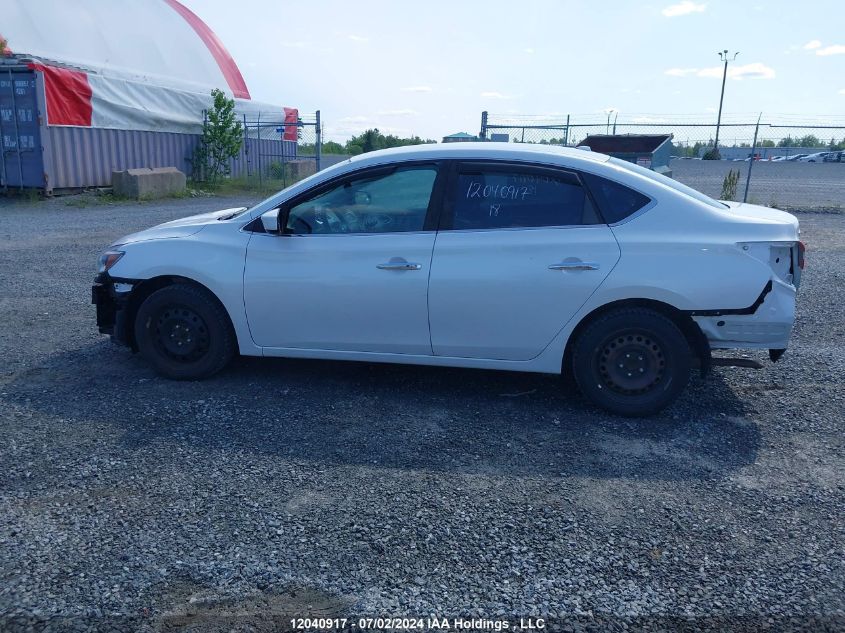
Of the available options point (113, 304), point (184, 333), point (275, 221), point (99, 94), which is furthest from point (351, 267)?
point (99, 94)

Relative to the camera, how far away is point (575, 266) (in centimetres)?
443

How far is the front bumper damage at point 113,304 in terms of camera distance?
513cm

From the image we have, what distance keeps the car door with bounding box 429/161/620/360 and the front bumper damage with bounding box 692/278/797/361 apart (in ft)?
2.52

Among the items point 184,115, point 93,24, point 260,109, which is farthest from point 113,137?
point 260,109

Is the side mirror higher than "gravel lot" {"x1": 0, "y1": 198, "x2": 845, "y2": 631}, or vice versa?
the side mirror

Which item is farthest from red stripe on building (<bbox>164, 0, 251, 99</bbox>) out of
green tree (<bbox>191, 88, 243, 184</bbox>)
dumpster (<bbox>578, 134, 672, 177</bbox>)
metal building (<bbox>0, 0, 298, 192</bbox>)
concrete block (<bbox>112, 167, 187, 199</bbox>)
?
dumpster (<bbox>578, 134, 672, 177</bbox>)

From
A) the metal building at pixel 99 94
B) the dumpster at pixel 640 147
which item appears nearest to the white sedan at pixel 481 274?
the dumpster at pixel 640 147

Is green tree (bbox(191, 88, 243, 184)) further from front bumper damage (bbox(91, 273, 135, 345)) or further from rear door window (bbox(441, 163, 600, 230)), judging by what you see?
rear door window (bbox(441, 163, 600, 230))

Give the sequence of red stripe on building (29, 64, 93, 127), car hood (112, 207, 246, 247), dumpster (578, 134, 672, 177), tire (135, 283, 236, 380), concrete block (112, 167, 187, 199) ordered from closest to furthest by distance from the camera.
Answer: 1. tire (135, 283, 236, 380)
2. car hood (112, 207, 246, 247)
3. dumpster (578, 134, 672, 177)
4. red stripe on building (29, 64, 93, 127)
5. concrete block (112, 167, 187, 199)

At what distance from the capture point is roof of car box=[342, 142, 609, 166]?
4.73 m

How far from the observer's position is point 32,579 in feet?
9.53

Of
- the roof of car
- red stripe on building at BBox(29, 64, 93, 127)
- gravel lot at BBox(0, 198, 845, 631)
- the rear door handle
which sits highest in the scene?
red stripe on building at BBox(29, 64, 93, 127)

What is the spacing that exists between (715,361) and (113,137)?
1883cm

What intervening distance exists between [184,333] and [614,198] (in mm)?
3182
